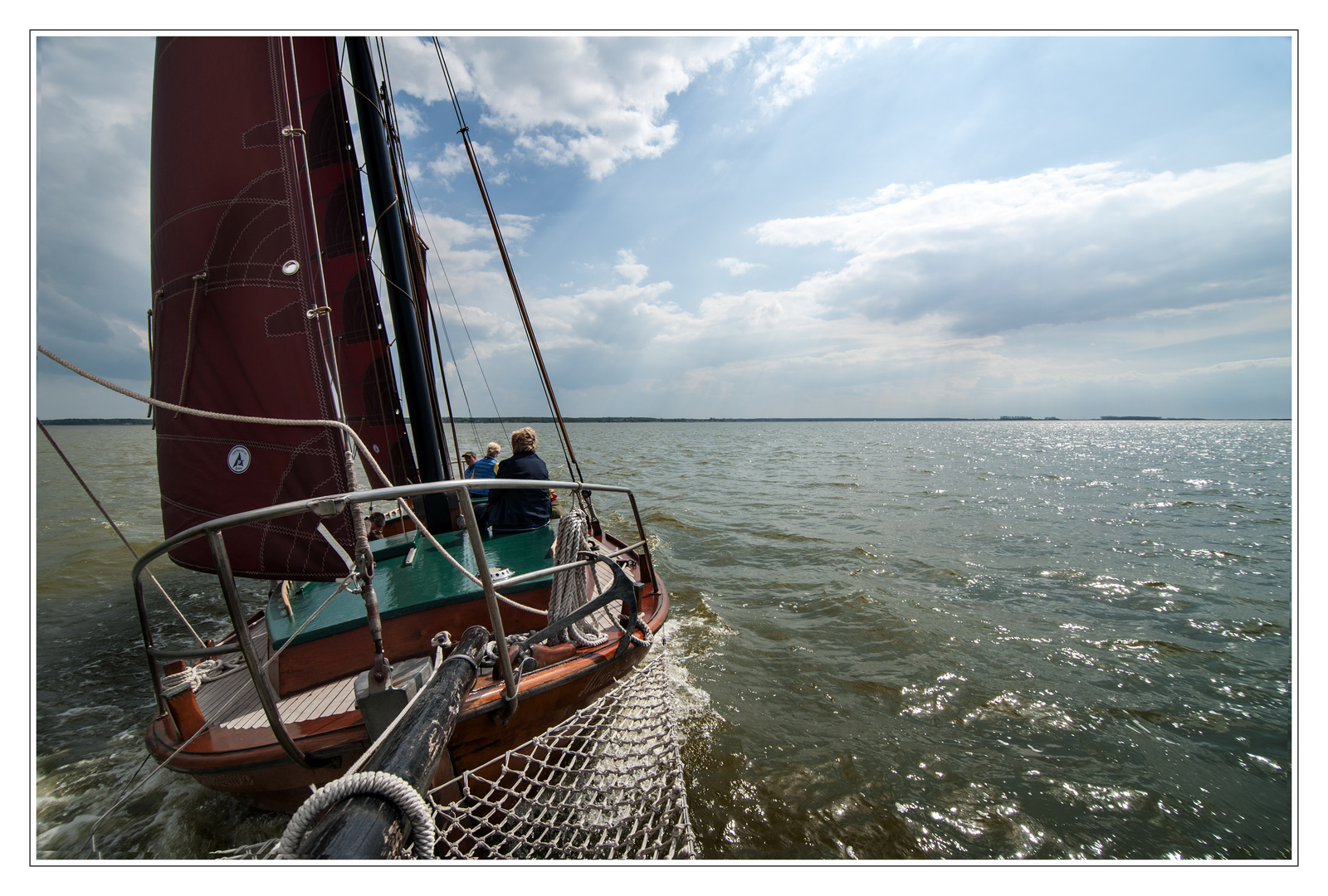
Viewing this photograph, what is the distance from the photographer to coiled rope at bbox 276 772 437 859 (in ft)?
4.46

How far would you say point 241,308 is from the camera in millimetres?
3229

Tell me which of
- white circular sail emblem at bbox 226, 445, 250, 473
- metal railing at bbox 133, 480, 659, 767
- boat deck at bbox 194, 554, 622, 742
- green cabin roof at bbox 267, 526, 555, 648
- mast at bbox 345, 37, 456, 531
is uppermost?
mast at bbox 345, 37, 456, 531

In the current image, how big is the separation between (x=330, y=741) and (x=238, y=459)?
1968mm

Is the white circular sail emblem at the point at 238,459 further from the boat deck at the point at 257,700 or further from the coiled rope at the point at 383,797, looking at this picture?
the coiled rope at the point at 383,797

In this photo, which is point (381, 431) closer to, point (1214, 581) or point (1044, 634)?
point (1044, 634)

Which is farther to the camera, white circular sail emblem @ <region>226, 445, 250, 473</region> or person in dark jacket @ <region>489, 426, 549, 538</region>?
person in dark jacket @ <region>489, 426, 549, 538</region>

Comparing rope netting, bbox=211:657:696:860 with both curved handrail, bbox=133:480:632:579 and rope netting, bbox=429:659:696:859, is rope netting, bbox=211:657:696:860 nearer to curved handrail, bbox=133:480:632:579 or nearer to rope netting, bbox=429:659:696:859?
rope netting, bbox=429:659:696:859

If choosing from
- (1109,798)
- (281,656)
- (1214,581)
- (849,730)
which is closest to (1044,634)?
(1109,798)

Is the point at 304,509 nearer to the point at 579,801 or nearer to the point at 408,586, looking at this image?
the point at 408,586

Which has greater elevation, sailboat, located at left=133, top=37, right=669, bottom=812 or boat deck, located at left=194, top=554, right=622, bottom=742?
sailboat, located at left=133, top=37, right=669, bottom=812

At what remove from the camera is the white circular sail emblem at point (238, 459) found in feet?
10.6

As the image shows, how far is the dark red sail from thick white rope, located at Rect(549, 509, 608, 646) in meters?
1.35

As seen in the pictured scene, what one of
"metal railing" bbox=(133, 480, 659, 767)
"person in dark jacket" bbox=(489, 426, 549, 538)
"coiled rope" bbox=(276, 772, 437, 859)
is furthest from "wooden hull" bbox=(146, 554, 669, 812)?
"person in dark jacket" bbox=(489, 426, 549, 538)

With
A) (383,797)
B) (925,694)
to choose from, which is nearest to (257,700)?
(383,797)
